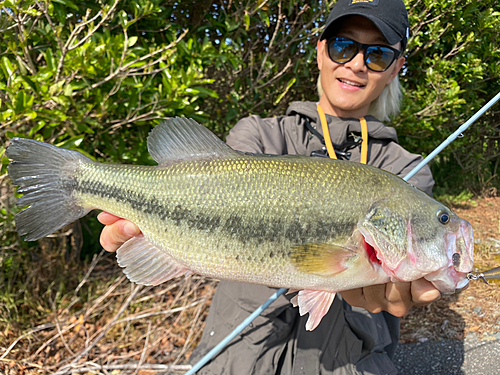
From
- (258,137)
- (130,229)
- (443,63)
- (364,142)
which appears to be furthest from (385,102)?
(443,63)

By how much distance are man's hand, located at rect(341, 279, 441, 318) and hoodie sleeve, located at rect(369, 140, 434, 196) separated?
3.05ft

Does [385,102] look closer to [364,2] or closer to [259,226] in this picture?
[364,2]

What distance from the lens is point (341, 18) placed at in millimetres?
2730

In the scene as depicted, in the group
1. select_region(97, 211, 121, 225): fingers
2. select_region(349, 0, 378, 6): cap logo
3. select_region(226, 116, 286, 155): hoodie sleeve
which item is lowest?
select_region(97, 211, 121, 225): fingers

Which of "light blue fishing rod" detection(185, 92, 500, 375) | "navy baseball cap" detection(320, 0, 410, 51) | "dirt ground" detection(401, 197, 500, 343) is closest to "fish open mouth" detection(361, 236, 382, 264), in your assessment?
"light blue fishing rod" detection(185, 92, 500, 375)

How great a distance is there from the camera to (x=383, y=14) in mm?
2590

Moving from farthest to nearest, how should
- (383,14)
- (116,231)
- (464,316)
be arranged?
(464,316)
(383,14)
(116,231)

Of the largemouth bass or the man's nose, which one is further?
the man's nose

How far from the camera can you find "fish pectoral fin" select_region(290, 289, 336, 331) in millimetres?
1726

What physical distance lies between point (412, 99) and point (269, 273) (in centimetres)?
501

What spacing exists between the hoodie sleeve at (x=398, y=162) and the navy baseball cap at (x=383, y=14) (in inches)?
30.0

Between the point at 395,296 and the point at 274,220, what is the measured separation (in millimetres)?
860

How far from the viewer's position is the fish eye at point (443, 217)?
66.1 inches

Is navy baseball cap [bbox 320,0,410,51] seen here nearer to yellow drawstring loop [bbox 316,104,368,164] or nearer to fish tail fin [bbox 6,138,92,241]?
yellow drawstring loop [bbox 316,104,368,164]
